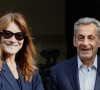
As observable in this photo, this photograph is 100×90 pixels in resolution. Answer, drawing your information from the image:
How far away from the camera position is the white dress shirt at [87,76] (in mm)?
3008

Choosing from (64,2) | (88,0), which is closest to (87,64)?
(88,0)

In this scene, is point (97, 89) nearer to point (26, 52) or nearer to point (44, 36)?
point (26, 52)

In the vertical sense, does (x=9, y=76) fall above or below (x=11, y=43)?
below

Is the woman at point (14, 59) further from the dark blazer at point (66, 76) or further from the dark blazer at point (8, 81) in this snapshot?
the dark blazer at point (66, 76)

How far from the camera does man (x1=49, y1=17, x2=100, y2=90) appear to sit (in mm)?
2969

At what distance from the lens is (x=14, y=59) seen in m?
2.96

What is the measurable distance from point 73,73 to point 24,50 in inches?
22.5

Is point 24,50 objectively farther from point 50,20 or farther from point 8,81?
point 50,20

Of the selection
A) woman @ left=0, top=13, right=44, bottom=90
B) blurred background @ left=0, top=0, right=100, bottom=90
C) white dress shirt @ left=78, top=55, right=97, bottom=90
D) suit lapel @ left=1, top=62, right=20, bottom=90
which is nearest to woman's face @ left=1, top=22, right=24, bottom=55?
woman @ left=0, top=13, right=44, bottom=90

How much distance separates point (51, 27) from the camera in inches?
355

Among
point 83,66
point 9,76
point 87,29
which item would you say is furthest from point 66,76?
point 9,76

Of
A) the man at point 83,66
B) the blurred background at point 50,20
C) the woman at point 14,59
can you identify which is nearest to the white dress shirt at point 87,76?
the man at point 83,66

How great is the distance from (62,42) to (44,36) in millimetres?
614

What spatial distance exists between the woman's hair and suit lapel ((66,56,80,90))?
1.33 ft
